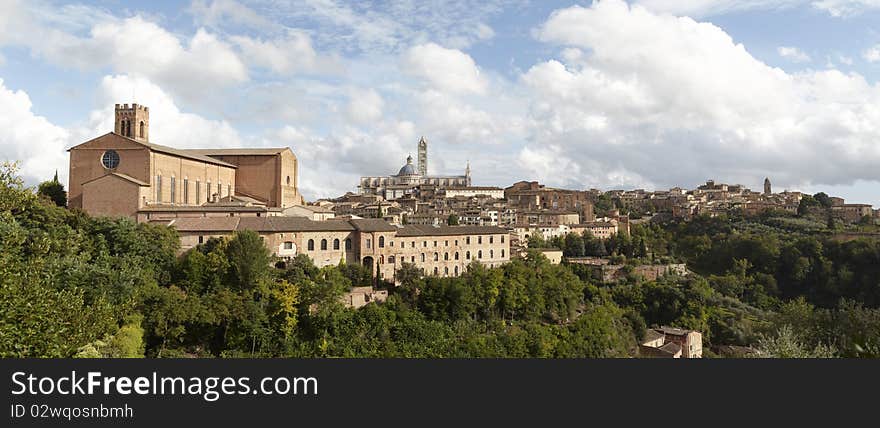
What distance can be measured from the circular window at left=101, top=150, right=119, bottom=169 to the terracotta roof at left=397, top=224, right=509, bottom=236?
15.3m

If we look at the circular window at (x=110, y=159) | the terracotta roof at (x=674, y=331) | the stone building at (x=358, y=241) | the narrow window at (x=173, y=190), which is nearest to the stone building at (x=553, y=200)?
the terracotta roof at (x=674, y=331)

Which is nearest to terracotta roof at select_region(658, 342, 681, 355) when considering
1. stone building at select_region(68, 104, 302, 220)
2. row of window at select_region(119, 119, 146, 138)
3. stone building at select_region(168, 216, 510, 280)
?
stone building at select_region(168, 216, 510, 280)

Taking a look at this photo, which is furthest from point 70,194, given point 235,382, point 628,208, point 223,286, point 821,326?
point 628,208

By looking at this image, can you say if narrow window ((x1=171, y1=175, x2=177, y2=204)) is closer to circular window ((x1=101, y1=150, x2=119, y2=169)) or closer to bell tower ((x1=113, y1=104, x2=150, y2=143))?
circular window ((x1=101, y1=150, x2=119, y2=169))

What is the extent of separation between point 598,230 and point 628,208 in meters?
32.0

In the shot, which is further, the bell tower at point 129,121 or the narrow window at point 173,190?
the bell tower at point 129,121

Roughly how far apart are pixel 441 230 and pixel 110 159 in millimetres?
17754

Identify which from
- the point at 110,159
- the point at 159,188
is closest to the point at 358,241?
the point at 159,188

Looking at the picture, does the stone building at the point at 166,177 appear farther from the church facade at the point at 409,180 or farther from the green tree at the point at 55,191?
the church facade at the point at 409,180

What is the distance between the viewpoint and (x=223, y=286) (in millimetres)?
26906

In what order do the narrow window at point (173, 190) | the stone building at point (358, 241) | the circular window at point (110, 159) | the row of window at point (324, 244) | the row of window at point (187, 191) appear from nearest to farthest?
the stone building at point (358, 241), the row of window at point (324, 244), the circular window at point (110, 159), the row of window at point (187, 191), the narrow window at point (173, 190)

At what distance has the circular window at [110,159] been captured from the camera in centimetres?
3488

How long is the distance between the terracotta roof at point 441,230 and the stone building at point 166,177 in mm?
7690

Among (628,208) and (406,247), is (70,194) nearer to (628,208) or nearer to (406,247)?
(406,247)
